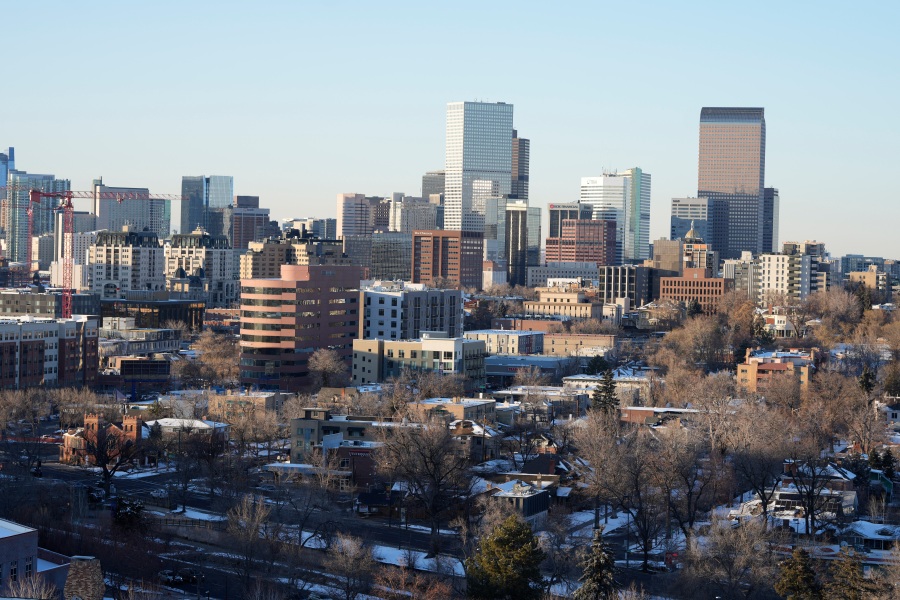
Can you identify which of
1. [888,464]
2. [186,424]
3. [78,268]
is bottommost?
[888,464]

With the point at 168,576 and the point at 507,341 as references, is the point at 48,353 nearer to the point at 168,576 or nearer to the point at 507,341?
the point at 507,341

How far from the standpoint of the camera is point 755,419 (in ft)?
159

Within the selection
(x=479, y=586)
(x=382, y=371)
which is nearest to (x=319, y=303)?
(x=382, y=371)

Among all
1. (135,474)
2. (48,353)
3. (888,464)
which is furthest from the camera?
(48,353)

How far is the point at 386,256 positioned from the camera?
15762 centimetres

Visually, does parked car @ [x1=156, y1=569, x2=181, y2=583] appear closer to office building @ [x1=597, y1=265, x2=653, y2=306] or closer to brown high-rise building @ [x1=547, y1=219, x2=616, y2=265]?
office building @ [x1=597, y1=265, x2=653, y2=306]

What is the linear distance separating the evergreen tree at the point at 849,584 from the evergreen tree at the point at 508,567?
586 cm

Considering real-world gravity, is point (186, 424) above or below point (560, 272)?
below

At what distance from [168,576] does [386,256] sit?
126 metres

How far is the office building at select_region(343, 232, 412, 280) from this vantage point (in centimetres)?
15650

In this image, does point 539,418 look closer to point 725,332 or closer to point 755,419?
point 755,419

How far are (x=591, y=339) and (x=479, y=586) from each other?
193 feet

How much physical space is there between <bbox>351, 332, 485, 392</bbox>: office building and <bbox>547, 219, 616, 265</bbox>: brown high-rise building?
375ft

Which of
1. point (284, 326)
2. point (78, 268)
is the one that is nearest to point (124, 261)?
point (78, 268)
